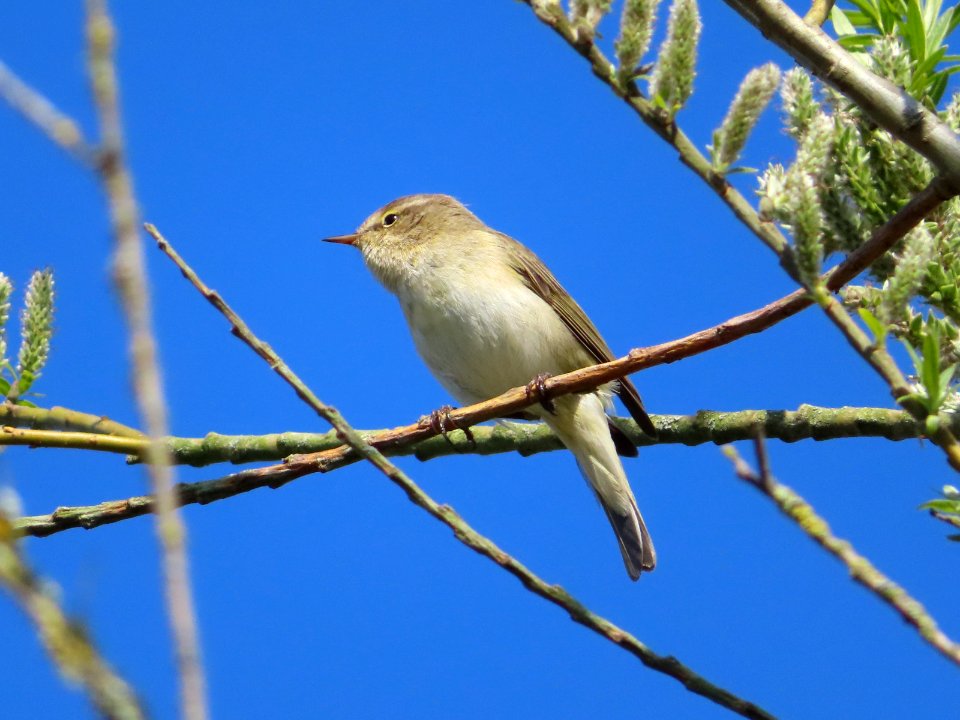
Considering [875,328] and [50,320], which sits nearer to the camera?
[875,328]

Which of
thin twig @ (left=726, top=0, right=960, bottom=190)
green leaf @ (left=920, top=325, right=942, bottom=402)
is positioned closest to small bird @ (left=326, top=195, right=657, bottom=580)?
thin twig @ (left=726, top=0, right=960, bottom=190)

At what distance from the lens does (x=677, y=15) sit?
175cm

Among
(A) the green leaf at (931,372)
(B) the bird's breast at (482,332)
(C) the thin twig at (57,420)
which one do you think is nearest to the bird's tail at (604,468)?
(B) the bird's breast at (482,332)

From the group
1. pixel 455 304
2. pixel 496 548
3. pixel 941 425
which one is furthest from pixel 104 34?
pixel 455 304

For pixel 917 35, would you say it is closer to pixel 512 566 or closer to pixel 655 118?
pixel 655 118

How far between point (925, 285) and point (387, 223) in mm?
4837

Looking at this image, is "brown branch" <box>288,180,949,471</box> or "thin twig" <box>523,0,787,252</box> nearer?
"thin twig" <box>523,0,787,252</box>

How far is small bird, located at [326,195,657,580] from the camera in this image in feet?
18.5

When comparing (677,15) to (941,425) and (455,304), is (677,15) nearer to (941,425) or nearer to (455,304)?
(941,425)

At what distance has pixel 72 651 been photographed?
775 mm

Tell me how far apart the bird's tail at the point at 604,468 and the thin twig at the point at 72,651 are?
15.2 ft

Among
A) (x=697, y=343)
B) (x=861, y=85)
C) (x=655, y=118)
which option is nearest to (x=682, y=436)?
(x=697, y=343)

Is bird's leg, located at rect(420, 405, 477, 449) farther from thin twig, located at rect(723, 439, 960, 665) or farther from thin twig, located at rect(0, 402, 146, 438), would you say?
thin twig, located at rect(723, 439, 960, 665)

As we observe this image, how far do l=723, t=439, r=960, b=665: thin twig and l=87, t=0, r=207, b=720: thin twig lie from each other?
61 cm
